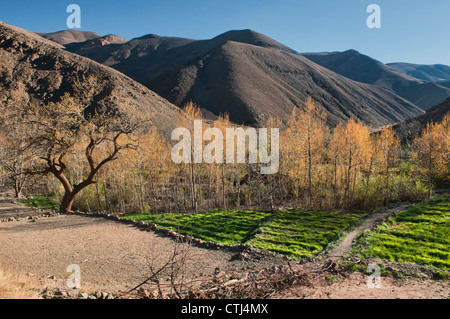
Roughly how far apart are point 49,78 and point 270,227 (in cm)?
7606

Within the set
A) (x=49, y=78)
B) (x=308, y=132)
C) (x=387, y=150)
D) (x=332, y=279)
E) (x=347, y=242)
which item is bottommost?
(x=347, y=242)

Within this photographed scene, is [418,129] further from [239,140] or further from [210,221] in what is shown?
[210,221]

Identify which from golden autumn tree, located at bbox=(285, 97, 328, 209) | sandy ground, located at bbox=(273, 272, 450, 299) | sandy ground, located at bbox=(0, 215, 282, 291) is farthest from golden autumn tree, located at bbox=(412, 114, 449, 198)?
sandy ground, located at bbox=(0, 215, 282, 291)

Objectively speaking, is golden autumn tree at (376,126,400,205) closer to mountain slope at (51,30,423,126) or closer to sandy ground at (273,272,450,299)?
sandy ground at (273,272,450,299)

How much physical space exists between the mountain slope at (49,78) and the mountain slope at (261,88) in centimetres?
2203

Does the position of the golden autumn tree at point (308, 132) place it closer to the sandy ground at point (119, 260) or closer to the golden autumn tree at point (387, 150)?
the golden autumn tree at point (387, 150)

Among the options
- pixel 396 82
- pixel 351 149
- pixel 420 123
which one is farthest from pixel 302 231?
pixel 396 82

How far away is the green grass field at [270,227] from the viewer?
12.8 m

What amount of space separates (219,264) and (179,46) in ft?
584

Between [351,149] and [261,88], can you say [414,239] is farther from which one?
[261,88]

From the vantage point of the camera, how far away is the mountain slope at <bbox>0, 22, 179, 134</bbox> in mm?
63781

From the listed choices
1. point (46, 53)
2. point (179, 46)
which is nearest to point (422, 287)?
point (46, 53)

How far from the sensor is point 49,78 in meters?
69.1
